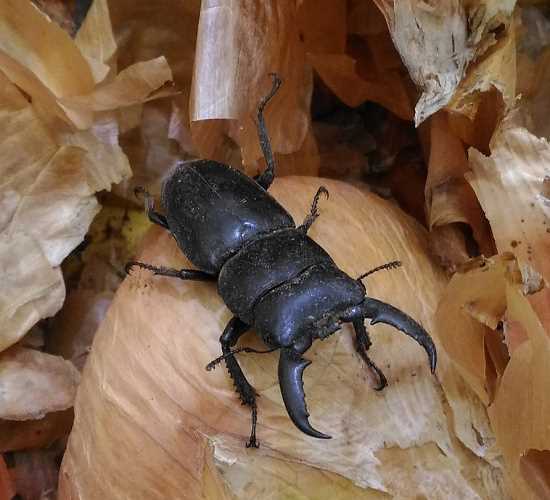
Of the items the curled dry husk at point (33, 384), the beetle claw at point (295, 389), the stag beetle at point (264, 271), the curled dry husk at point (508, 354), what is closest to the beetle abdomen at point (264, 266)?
the stag beetle at point (264, 271)

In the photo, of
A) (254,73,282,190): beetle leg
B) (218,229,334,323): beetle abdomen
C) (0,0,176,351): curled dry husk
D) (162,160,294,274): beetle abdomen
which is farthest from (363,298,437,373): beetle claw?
(0,0,176,351): curled dry husk

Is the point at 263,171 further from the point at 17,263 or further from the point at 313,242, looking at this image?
the point at 17,263

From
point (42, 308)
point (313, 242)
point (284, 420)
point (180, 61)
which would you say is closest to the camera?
point (284, 420)

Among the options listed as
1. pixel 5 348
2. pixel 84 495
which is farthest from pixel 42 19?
pixel 84 495

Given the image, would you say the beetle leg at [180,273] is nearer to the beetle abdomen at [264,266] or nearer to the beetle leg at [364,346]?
the beetle abdomen at [264,266]

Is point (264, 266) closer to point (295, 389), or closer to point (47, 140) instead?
point (295, 389)

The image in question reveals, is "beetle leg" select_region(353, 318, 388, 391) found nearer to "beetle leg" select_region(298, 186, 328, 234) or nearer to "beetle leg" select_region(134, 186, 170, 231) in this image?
"beetle leg" select_region(298, 186, 328, 234)

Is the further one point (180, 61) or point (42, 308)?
point (180, 61)

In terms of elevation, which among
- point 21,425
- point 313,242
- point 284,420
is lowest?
point 21,425
